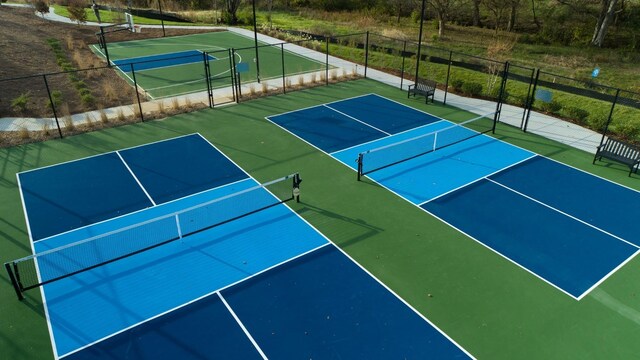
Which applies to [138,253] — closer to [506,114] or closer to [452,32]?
[506,114]

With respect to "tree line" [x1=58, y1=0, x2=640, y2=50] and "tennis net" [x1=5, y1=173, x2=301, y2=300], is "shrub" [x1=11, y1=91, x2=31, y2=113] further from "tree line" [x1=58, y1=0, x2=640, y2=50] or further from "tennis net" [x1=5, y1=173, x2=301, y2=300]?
"tree line" [x1=58, y1=0, x2=640, y2=50]

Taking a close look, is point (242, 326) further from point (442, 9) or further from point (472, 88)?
point (442, 9)

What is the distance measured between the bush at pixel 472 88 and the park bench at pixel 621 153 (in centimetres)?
726

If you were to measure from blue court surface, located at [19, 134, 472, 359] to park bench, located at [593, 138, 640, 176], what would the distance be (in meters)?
9.97

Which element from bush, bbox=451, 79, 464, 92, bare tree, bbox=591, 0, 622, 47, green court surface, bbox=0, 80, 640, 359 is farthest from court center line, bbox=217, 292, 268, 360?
bare tree, bbox=591, 0, 622, 47

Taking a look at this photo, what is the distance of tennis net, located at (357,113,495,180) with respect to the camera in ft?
46.2

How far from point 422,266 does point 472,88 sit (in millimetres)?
13727

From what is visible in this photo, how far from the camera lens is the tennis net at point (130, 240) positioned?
9.34 meters

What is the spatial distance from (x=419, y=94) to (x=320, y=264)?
12706 millimetres

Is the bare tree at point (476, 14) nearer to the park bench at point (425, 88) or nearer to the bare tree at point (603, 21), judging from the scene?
the bare tree at point (603, 21)

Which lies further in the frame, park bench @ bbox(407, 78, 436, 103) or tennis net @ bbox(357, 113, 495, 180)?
park bench @ bbox(407, 78, 436, 103)

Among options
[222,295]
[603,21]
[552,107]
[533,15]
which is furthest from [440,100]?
[533,15]

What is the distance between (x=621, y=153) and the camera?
14.3 m

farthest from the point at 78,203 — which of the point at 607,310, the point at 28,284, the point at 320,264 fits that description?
the point at 607,310
